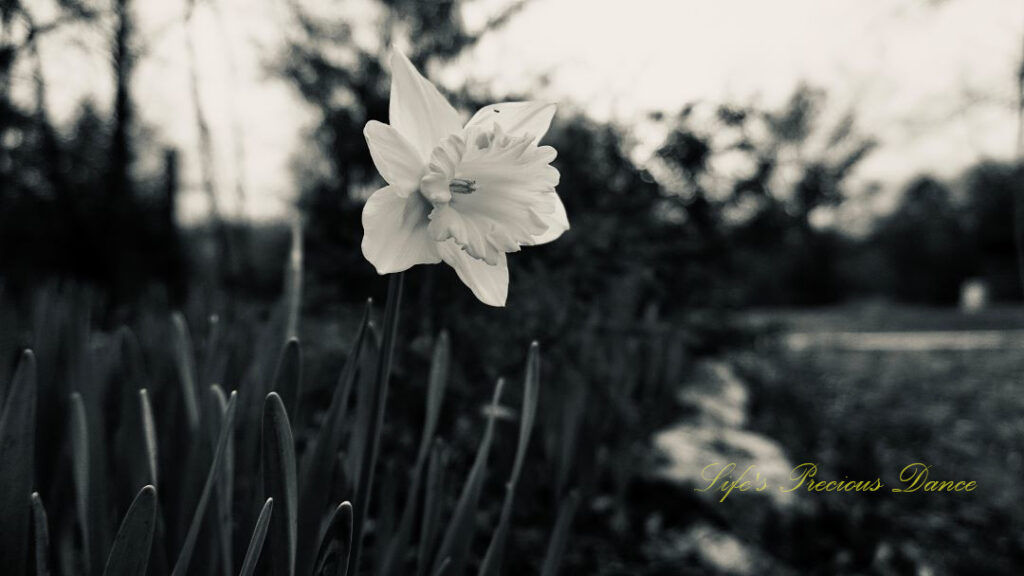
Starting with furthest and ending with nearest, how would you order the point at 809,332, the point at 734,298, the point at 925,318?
the point at 925,318
the point at 809,332
the point at 734,298

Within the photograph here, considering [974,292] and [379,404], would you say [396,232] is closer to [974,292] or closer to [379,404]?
[379,404]

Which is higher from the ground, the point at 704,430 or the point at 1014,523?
the point at 704,430

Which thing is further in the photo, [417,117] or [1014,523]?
[1014,523]

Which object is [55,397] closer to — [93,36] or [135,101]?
[93,36]

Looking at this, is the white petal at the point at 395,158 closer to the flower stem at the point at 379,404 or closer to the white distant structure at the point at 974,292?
the flower stem at the point at 379,404

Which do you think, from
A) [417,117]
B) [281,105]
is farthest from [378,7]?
[417,117]

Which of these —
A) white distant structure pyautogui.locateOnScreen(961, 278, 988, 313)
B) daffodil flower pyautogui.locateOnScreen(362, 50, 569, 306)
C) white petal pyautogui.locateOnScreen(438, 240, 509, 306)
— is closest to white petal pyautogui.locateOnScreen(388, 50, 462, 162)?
daffodil flower pyautogui.locateOnScreen(362, 50, 569, 306)
